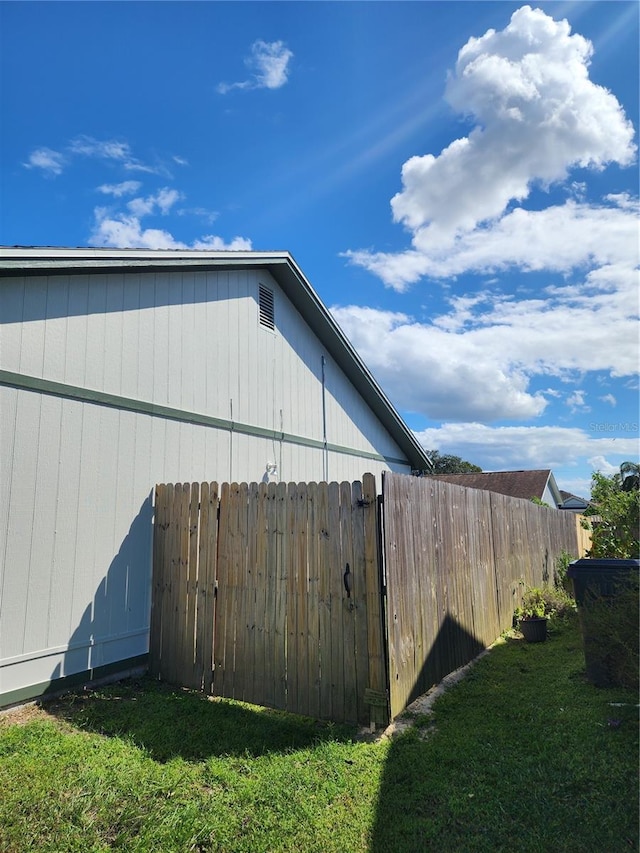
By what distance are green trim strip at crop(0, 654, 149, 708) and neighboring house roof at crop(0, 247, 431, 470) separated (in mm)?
4025

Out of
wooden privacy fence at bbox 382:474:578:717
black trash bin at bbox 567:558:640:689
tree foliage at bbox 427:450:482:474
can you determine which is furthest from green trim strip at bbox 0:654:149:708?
tree foliage at bbox 427:450:482:474

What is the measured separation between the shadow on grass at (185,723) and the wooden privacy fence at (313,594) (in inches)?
6.6

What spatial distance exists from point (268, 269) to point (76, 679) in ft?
22.7

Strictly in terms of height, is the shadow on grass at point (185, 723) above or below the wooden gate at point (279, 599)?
below

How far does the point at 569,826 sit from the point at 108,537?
189 inches

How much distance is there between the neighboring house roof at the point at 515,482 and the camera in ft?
98.7

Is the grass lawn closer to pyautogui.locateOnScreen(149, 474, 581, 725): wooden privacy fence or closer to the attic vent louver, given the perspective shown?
pyautogui.locateOnScreen(149, 474, 581, 725): wooden privacy fence

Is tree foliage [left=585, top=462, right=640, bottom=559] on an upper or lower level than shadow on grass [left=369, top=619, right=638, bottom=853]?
upper

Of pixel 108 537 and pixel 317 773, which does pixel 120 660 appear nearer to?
pixel 108 537

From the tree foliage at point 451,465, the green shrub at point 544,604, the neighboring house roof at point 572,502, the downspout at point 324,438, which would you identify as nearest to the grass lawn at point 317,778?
the green shrub at point 544,604

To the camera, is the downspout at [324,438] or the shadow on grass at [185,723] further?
the downspout at [324,438]

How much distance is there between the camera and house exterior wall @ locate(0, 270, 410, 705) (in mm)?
4891

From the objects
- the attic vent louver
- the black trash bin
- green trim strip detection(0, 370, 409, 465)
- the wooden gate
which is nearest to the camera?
the black trash bin

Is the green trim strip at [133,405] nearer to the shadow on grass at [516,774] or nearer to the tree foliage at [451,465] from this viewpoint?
the shadow on grass at [516,774]
